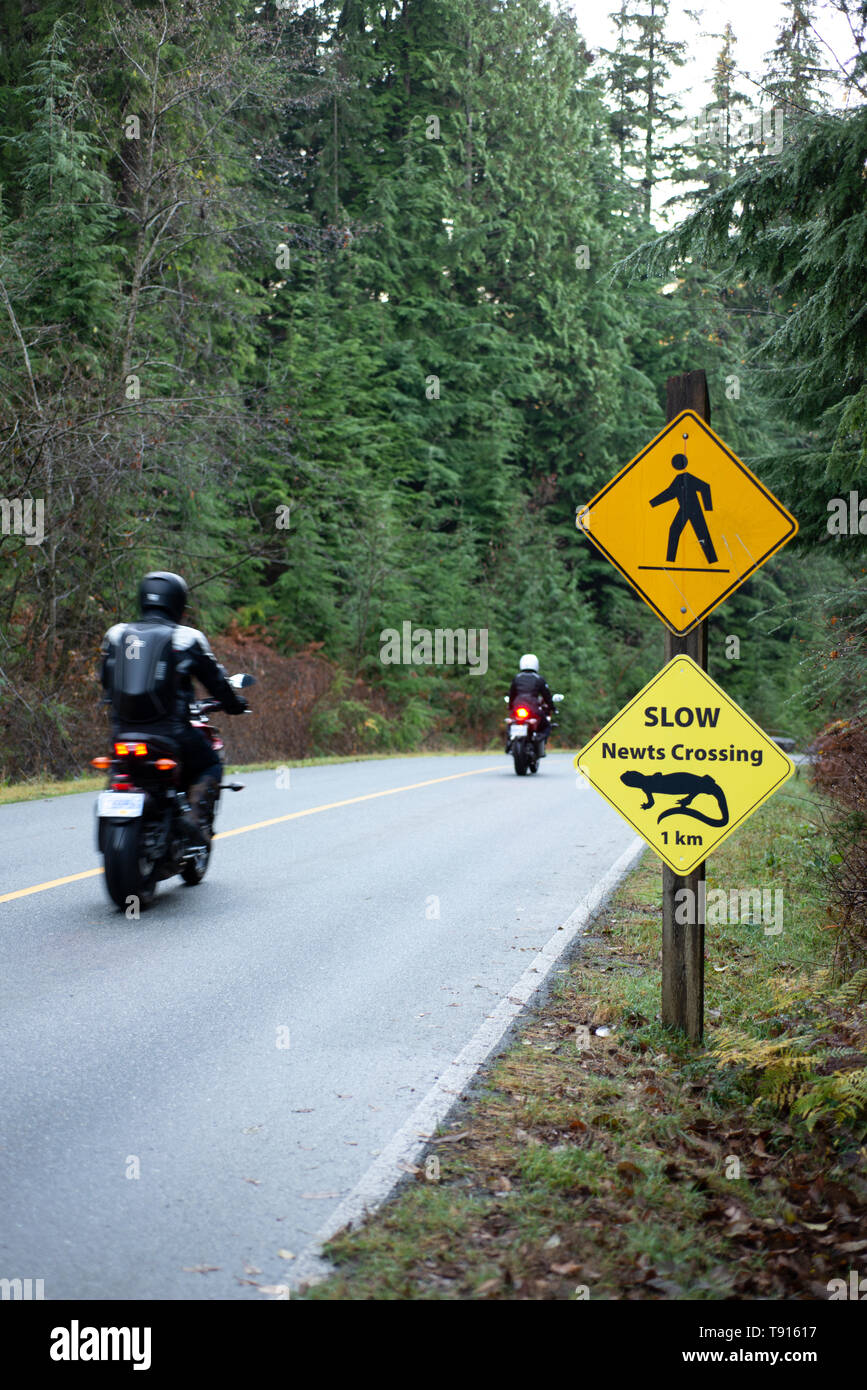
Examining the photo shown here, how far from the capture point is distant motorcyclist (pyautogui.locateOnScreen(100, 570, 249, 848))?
342 inches

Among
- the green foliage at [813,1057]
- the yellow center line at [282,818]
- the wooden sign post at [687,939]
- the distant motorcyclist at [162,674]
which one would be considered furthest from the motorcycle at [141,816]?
the green foliage at [813,1057]

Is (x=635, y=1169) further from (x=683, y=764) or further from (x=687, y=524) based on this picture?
(x=687, y=524)

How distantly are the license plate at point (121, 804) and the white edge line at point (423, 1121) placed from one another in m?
2.81

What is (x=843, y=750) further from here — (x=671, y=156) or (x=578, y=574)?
(x=671, y=156)

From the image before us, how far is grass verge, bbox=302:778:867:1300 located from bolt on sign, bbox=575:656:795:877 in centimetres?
96

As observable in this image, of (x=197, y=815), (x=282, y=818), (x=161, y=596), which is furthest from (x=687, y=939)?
(x=282, y=818)

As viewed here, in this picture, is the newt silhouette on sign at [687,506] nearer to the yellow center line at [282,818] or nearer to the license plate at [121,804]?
the license plate at [121,804]

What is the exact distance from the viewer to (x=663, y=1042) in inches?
239

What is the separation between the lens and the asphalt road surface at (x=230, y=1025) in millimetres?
4125

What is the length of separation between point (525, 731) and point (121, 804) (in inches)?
528

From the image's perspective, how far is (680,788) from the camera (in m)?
6.10

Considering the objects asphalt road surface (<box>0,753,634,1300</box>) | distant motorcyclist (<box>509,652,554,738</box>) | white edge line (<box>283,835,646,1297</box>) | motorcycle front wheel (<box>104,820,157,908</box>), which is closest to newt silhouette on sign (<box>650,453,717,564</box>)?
white edge line (<box>283,835,646,1297</box>)

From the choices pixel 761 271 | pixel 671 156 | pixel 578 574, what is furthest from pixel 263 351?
pixel 761 271
